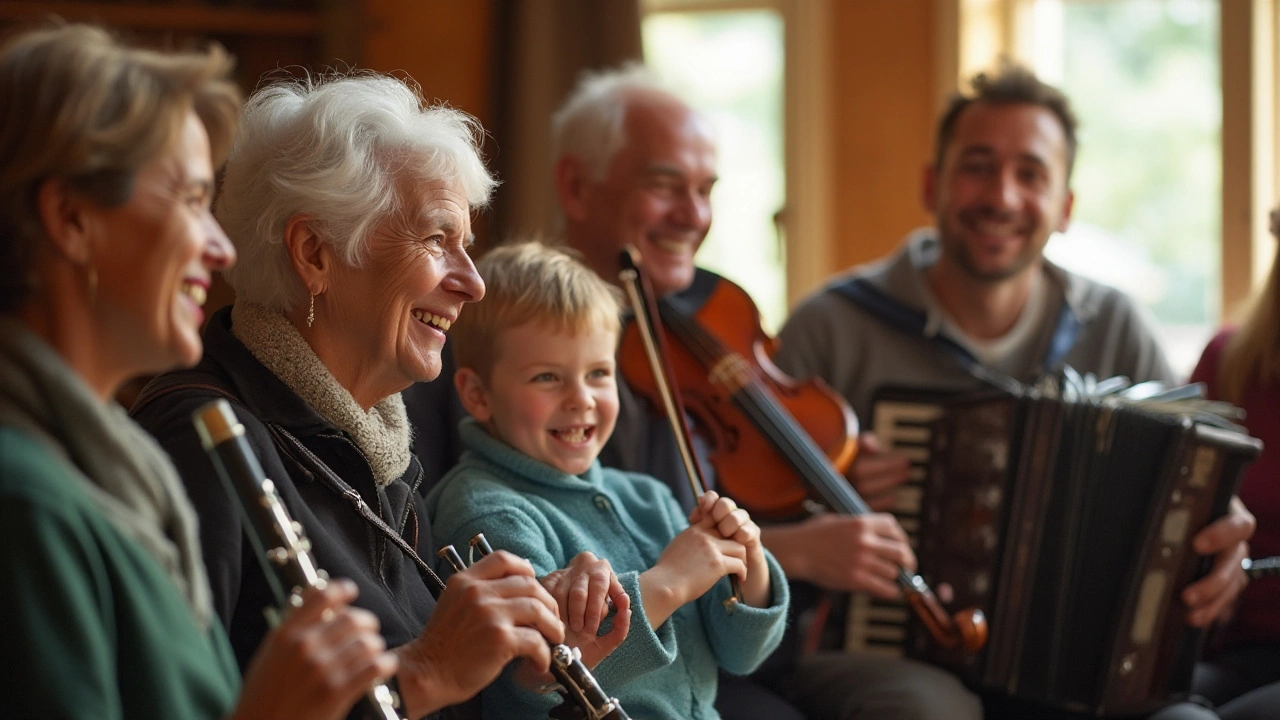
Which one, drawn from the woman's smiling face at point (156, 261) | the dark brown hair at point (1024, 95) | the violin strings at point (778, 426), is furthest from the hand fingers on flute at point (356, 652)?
the dark brown hair at point (1024, 95)

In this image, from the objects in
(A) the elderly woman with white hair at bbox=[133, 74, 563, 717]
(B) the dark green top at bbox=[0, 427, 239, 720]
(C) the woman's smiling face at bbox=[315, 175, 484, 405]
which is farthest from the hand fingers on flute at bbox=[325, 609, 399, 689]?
(C) the woman's smiling face at bbox=[315, 175, 484, 405]

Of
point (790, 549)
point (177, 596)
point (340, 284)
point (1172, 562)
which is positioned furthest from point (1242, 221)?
point (177, 596)

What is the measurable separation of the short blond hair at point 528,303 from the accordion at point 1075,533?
95 cm

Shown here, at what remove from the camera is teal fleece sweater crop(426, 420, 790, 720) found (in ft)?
5.29

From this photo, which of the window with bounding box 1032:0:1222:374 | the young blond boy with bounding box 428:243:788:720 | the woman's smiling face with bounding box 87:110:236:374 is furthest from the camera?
the window with bounding box 1032:0:1222:374

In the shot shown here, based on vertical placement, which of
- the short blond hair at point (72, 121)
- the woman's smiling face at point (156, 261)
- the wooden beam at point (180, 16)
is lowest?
the woman's smiling face at point (156, 261)

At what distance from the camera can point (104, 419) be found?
95 cm

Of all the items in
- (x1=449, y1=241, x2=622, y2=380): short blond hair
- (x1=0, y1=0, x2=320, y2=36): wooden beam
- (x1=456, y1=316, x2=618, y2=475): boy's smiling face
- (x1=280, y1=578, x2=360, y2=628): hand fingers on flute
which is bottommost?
(x1=456, y1=316, x2=618, y2=475): boy's smiling face

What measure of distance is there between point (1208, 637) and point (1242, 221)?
151 cm

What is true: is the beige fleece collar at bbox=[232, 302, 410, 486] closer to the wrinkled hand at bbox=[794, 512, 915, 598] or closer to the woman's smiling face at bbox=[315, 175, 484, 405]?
the woman's smiling face at bbox=[315, 175, 484, 405]

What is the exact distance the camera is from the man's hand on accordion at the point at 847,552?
2260 millimetres

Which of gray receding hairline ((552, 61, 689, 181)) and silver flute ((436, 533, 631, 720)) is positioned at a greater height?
gray receding hairline ((552, 61, 689, 181))

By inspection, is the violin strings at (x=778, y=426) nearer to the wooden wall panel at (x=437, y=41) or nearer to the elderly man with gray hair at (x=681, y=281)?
the elderly man with gray hair at (x=681, y=281)

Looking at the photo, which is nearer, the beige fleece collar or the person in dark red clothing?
the beige fleece collar
